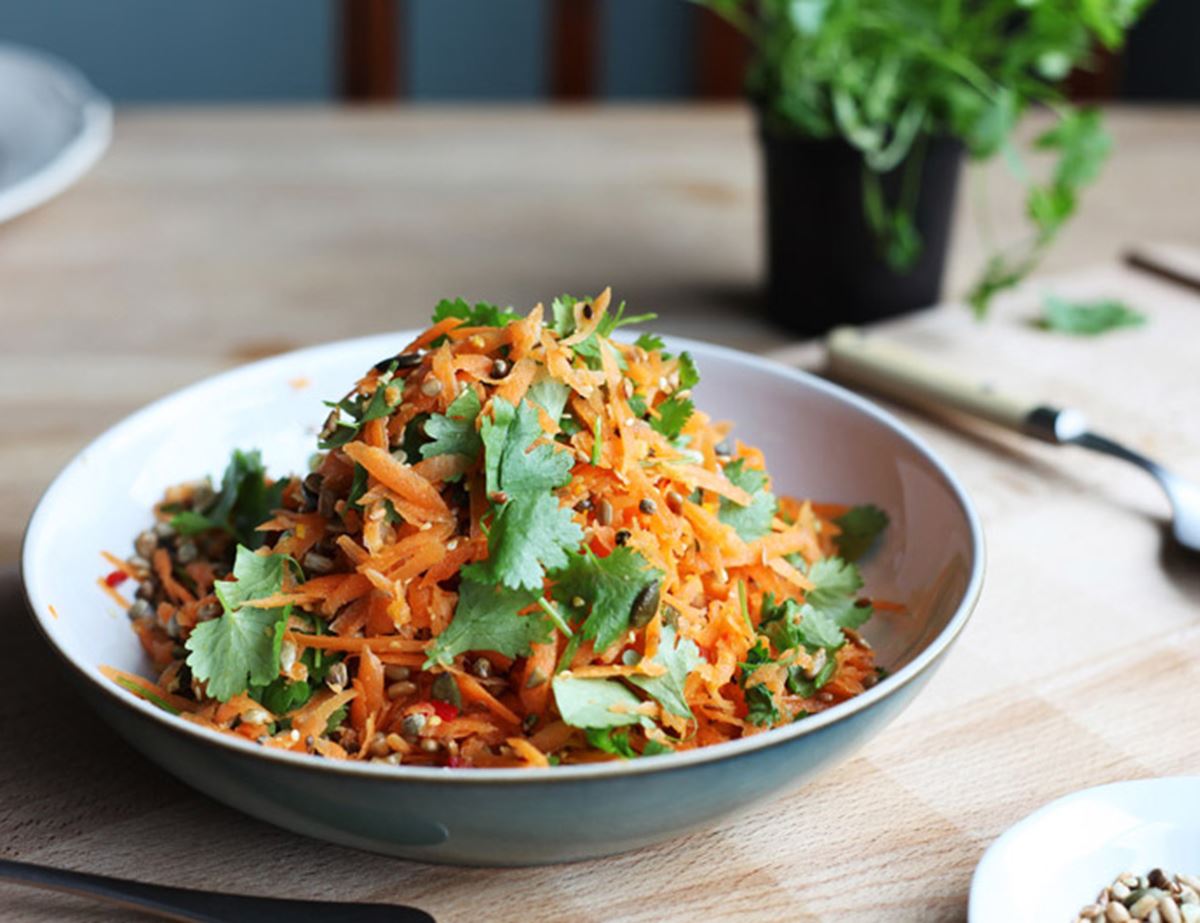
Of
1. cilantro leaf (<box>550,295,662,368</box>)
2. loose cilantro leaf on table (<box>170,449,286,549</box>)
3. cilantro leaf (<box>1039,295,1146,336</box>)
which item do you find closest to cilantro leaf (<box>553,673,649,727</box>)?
cilantro leaf (<box>550,295,662,368</box>)

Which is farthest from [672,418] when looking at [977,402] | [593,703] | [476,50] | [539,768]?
[476,50]

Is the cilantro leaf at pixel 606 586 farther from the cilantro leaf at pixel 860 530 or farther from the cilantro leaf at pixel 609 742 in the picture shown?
the cilantro leaf at pixel 860 530

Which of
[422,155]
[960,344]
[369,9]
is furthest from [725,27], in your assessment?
[960,344]

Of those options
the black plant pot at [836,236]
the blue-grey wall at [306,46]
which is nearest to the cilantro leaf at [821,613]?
the black plant pot at [836,236]

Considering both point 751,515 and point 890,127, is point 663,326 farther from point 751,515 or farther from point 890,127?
point 751,515

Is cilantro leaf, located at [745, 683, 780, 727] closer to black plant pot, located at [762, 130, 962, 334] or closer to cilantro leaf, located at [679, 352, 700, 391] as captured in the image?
cilantro leaf, located at [679, 352, 700, 391]
